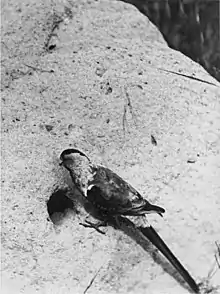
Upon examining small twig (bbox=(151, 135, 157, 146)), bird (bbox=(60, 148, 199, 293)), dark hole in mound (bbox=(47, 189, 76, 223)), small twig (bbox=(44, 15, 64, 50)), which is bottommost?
dark hole in mound (bbox=(47, 189, 76, 223))

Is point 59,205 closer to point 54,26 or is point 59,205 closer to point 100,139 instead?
point 100,139

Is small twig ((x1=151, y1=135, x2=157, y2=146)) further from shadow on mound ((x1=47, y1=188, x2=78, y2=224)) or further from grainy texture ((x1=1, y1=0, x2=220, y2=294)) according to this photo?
shadow on mound ((x1=47, y1=188, x2=78, y2=224))

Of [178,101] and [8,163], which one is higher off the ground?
[178,101]

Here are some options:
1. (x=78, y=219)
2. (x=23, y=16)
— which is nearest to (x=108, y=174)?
(x=78, y=219)

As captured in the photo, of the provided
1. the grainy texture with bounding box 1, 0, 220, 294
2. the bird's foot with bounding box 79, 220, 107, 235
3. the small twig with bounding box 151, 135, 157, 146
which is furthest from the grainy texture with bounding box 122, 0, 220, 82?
the bird's foot with bounding box 79, 220, 107, 235

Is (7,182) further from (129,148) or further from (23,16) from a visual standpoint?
(23,16)

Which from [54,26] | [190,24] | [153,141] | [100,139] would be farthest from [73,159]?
[190,24]

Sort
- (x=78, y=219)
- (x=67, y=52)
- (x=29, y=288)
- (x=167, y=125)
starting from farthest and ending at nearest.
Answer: (x=67, y=52) < (x=167, y=125) < (x=78, y=219) < (x=29, y=288)
